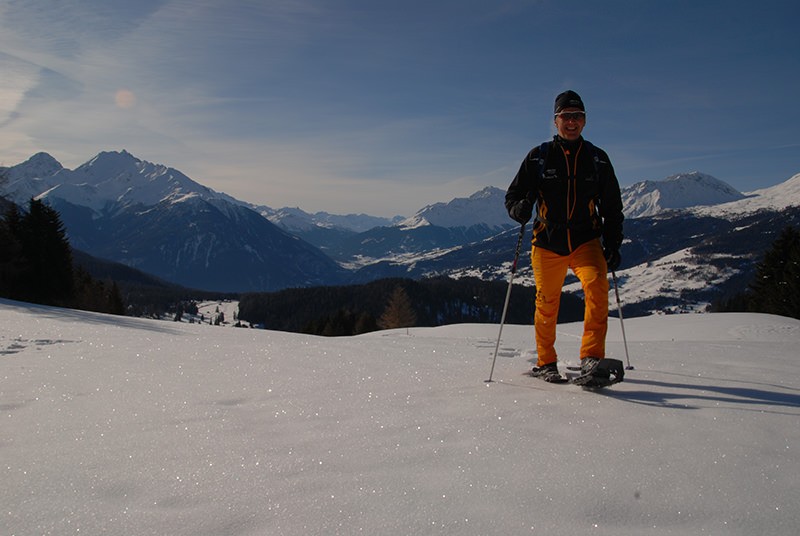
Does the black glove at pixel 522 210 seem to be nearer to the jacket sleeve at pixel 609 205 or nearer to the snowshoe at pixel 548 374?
the jacket sleeve at pixel 609 205

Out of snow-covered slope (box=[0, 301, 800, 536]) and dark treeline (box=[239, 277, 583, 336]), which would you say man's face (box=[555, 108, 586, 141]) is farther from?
dark treeline (box=[239, 277, 583, 336])

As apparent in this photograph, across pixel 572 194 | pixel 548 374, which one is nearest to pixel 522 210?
pixel 572 194

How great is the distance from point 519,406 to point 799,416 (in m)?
2.07

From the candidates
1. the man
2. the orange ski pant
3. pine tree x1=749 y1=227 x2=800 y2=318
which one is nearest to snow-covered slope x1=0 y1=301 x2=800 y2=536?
the orange ski pant

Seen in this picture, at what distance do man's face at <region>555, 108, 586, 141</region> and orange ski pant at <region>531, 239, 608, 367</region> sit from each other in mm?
1186

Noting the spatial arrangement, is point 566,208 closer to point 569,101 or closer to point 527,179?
point 527,179

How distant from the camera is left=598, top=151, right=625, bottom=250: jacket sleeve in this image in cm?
508

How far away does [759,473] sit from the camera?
258 centimetres

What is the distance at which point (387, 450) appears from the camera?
2936 millimetres

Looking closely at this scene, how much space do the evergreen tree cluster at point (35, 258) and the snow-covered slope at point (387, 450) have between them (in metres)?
31.7

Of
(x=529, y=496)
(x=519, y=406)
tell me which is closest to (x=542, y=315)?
(x=519, y=406)

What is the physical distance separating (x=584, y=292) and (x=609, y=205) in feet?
3.31

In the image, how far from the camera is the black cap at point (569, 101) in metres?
5.00

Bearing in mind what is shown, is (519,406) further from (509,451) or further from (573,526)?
(573,526)
